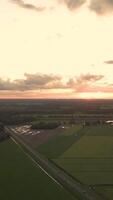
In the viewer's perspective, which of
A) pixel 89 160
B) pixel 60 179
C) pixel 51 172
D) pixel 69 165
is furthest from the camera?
pixel 89 160

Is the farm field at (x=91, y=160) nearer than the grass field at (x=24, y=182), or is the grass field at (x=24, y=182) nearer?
the grass field at (x=24, y=182)

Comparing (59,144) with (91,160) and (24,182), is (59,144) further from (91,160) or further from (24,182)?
(24,182)

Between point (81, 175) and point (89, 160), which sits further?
point (89, 160)

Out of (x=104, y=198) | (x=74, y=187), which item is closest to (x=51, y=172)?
(x=74, y=187)

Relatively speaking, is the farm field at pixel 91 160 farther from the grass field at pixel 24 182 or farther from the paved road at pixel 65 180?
the grass field at pixel 24 182

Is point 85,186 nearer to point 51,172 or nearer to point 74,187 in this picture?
point 74,187

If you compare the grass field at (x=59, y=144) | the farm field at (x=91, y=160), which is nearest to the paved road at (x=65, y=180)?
the farm field at (x=91, y=160)
